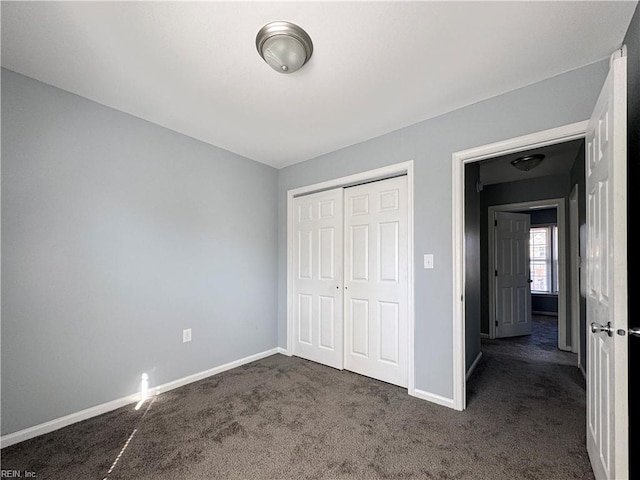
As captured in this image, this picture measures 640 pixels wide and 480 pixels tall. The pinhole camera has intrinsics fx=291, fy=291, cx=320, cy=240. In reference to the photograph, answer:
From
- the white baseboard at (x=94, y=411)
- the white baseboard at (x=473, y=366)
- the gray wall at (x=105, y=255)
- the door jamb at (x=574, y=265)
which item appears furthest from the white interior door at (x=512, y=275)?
the white baseboard at (x=94, y=411)

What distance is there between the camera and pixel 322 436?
201 cm

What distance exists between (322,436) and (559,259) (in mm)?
4292

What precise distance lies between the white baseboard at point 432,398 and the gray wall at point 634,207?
1.09m

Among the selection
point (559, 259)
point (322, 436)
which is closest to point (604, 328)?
point (322, 436)

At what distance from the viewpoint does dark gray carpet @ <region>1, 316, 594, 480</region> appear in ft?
5.56

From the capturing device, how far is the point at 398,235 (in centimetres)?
287

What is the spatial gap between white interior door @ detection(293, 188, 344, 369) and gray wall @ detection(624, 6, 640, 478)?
2258mm

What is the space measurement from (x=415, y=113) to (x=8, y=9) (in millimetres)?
2626

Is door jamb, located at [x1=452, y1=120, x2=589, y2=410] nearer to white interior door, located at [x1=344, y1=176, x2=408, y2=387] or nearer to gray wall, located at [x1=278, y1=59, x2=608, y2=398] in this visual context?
gray wall, located at [x1=278, y1=59, x2=608, y2=398]

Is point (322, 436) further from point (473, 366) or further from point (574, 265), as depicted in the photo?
point (574, 265)

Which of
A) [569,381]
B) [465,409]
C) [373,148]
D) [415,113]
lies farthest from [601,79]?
[569,381]

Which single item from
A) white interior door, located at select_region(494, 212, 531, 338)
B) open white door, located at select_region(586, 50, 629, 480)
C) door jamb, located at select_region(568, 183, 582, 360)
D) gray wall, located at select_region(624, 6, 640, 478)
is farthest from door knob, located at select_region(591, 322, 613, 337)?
white interior door, located at select_region(494, 212, 531, 338)

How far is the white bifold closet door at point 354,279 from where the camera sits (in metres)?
2.87

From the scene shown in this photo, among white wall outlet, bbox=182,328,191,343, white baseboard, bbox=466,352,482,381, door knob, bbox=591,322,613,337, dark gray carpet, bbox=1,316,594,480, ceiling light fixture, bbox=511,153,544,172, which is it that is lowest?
white baseboard, bbox=466,352,482,381
